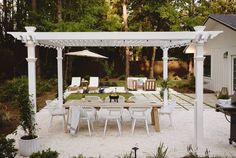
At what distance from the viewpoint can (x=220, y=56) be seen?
1769 centimetres

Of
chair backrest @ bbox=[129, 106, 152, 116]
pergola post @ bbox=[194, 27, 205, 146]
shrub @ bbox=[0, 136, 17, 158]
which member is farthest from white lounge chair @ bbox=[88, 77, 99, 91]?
shrub @ bbox=[0, 136, 17, 158]

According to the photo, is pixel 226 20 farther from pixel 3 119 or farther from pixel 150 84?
pixel 3 119

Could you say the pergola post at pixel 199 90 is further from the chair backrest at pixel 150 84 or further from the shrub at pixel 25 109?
the chair backrest at pixel 150 84

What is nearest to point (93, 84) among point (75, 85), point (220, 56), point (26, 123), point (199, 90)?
point (75, 85)

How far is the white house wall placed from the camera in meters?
16.2

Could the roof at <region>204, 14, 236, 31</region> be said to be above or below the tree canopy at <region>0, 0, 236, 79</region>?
below

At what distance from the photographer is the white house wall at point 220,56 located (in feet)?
53.3

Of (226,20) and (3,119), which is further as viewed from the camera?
(226,20)

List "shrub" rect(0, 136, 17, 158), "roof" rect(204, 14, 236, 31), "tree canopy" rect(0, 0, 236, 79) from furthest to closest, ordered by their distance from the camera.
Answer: "tree canopy" rect(0, 0, 236, 79), "roof" rect(204, 14, 236, 31), "shrub" rect(0, 136, 17, 158)

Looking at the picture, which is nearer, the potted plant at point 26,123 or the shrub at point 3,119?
the potted plant at point 26,123

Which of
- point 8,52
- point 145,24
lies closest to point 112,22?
point 145,24

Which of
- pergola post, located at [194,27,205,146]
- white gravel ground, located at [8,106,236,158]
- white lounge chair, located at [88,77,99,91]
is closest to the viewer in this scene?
white gravel ground, located at [8,106,236,158]

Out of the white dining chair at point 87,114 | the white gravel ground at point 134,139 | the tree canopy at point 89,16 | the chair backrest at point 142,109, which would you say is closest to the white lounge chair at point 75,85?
the tree canopy at point 89,16

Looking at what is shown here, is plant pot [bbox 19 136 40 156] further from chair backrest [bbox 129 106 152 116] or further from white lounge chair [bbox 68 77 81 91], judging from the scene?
white lounge chair [bbox 68 77 81 91]
